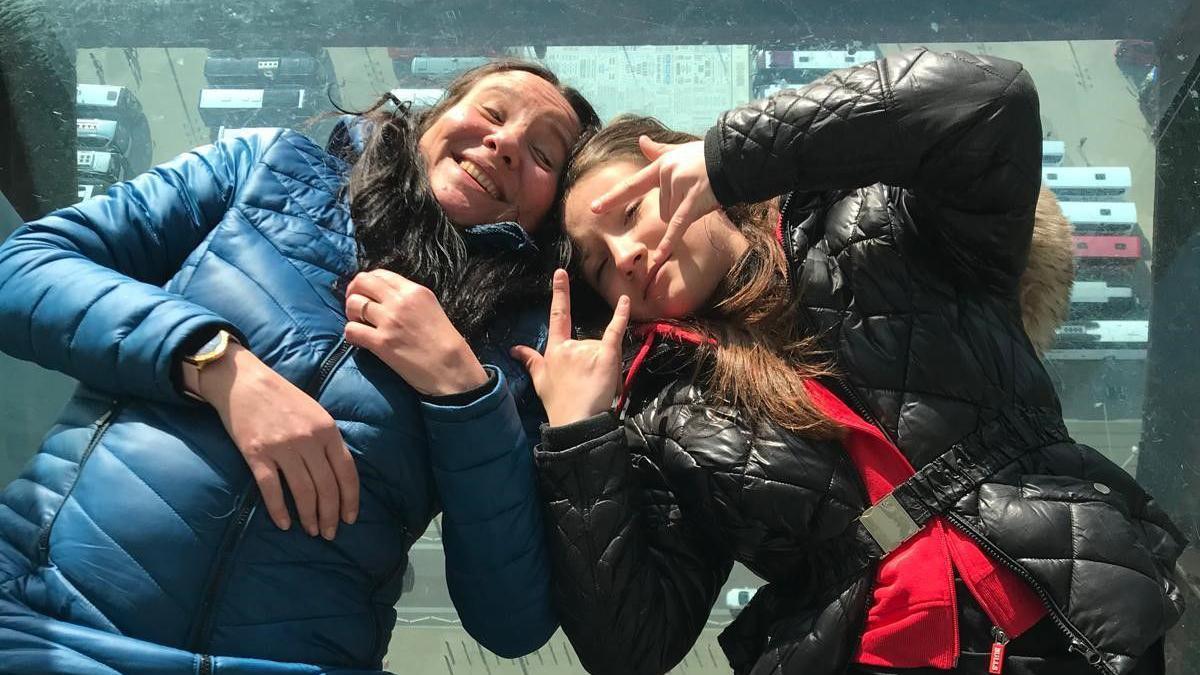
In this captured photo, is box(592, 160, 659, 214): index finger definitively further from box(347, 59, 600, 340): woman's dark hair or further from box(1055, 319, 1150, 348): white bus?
box(1055, 319, 1150, 348): white bus

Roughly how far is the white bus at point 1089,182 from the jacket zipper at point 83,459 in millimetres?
1826

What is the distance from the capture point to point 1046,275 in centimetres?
186

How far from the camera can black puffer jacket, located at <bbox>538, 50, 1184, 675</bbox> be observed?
1.60m

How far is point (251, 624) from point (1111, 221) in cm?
183

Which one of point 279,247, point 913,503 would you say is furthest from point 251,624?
point 913,503

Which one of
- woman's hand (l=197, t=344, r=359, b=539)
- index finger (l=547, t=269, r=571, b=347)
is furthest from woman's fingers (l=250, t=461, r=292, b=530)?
index finger (l=547, t=269, r=571, b=347)

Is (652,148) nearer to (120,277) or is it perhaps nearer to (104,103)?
(120,277)

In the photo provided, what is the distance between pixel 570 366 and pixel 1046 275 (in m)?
0.78

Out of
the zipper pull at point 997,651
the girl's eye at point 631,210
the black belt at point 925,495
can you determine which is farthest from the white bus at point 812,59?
the zipper pull at point 997,651

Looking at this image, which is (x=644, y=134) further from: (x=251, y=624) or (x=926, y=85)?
(x=251, y=624)

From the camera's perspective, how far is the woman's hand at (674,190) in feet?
5.54

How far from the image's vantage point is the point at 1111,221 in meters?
2.38

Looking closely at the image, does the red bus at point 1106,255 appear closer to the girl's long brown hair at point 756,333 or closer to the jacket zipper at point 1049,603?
the girl's long brown hair at point 756,333

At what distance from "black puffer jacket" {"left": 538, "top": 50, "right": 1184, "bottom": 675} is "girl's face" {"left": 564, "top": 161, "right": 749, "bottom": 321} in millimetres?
132
